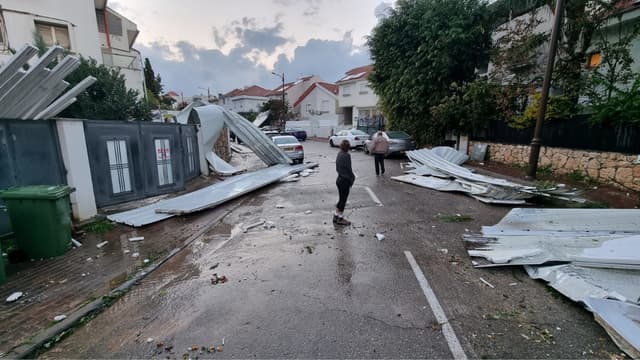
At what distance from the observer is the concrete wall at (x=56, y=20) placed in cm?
1389

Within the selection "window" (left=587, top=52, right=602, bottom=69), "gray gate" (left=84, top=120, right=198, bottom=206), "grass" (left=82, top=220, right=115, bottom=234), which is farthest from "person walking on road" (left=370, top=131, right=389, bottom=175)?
"grass" (left=82, top=220, right=115, bottom=234)

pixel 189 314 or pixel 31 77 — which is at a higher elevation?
pixel 31 77

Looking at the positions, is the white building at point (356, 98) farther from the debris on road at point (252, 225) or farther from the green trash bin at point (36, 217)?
the green trash bin at point (36, 217)

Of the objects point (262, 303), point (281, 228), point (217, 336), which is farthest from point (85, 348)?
point (281, 228)

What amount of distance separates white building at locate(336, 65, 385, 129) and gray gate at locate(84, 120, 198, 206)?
2655 cm

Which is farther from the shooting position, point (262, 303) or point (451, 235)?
point (451, 235)

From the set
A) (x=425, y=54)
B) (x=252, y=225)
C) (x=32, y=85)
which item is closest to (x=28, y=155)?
(x=32, y=85)

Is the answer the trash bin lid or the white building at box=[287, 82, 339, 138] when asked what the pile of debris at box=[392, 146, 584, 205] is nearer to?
the trash bin lid

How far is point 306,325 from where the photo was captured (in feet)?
10.1

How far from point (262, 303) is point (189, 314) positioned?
2.68ft

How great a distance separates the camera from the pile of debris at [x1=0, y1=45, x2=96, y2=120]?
501 cm

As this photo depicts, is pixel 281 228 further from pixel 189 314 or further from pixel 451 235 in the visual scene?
pixel 451 235

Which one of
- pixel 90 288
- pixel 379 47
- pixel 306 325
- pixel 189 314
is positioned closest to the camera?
pixel 306 325

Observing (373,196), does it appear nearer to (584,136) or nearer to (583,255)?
(583,255)
